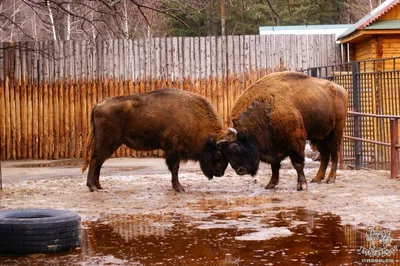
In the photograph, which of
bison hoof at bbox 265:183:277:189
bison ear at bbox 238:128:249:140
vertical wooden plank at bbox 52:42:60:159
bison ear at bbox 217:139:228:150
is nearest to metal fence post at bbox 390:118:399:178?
bison hoof at bbox 265:183:277:189

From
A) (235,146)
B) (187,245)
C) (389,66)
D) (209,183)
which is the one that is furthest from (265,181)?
(389,66)

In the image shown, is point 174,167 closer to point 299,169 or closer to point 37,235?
point 299,169

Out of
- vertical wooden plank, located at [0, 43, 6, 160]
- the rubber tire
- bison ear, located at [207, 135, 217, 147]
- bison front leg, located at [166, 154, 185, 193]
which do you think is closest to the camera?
the rubber tire

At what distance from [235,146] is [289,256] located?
5602mm

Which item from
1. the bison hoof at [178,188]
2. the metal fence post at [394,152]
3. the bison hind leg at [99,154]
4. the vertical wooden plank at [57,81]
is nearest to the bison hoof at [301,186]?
the bison hoof at [178,188]

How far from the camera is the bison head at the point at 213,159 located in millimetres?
12969

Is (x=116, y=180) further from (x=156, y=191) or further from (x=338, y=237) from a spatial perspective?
(x=338, y=237)

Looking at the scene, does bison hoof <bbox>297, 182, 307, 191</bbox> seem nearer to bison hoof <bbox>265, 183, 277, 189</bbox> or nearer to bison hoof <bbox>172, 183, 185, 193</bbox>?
bison hoof <bbox>265, 183, 277, 189</bbox>

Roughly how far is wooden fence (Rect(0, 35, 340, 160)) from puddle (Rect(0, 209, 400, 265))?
36.3ft

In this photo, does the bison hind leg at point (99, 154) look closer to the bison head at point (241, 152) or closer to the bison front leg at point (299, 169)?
the bison head at point (241, 152)

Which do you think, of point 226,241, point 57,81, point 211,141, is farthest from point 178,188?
point 57,81

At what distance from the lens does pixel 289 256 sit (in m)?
7.17

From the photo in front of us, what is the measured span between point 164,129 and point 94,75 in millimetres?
8108

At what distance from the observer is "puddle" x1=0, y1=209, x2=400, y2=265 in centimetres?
711
